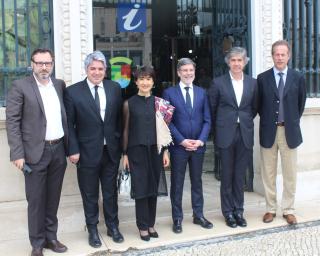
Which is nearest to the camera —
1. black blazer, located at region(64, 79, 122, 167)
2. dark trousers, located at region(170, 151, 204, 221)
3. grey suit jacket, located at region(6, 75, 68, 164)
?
grey suit jacket, located at region(6, 75, 68, 164)

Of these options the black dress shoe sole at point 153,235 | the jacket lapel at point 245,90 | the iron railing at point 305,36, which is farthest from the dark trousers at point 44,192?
the iron railing at point 305,36

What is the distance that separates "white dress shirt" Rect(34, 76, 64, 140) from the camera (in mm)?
4039

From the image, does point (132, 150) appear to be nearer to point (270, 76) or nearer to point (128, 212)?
point (128, 212)

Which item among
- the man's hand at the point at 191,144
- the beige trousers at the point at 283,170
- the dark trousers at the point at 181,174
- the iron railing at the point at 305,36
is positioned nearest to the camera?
the man's hand at the point at 191,144

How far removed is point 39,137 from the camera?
396 centimetres

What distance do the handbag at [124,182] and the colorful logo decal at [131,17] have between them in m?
4.54

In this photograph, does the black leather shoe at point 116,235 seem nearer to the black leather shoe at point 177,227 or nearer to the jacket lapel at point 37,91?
the black leather shoe at point 177,227

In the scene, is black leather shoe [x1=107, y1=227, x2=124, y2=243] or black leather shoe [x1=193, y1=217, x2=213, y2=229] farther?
black leather shoe [x1=193, y1=217, x2=213, y2=229]

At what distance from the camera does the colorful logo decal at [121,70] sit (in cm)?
823

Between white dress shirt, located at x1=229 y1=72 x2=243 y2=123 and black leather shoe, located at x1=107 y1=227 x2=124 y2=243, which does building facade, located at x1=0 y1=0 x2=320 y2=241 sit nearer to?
black leather shoe, located at x1=107 y1=227 x2=124 y2=243

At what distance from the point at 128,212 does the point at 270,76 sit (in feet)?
7.51

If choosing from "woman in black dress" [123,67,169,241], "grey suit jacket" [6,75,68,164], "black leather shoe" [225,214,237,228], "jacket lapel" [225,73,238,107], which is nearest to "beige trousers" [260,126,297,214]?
"black leather shoe" [225,214,237,228]

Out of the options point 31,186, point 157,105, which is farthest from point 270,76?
point 31,186

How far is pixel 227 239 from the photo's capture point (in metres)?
4.61
